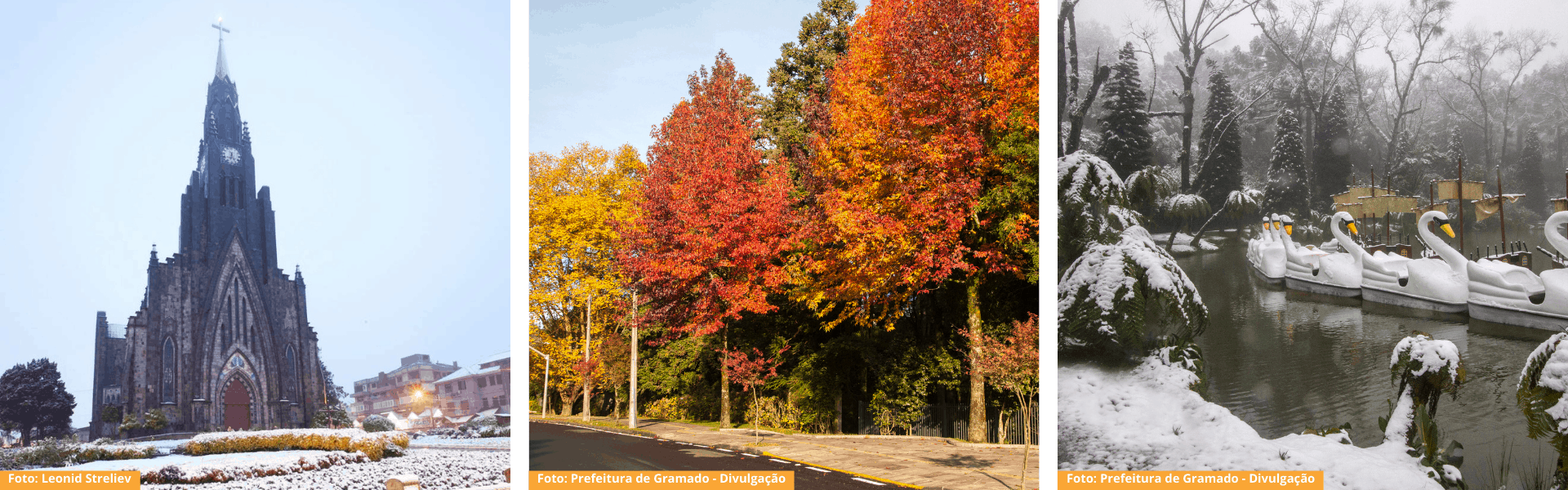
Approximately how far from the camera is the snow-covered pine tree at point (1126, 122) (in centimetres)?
566

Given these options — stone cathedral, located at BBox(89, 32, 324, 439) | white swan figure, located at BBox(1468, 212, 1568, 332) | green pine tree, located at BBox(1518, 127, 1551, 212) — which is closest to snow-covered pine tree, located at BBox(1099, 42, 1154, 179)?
white swan figure, located at BBox(1468, 212, 1568, 332)

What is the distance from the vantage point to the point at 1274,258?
5566mm

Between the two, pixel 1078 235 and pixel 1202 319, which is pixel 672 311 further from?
pixel 1202 319

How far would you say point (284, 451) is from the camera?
6980 millimetres

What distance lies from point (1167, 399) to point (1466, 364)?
6.23 feet

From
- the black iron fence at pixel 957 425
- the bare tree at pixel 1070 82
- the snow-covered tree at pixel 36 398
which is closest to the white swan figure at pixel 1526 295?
the bare tree at pixel 1070 82

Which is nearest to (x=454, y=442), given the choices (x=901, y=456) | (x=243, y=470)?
(x=243, y=470)

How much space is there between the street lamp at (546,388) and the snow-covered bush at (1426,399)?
691 cm

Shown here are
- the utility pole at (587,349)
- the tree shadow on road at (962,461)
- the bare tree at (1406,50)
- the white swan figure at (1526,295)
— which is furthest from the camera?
the utility pole at (587,349)

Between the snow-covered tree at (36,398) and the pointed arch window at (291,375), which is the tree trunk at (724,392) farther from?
the snow-covered tree at (36,398)

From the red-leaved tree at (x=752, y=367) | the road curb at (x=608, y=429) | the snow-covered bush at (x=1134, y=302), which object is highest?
the snow-covered bush at (x=1134, y=302)

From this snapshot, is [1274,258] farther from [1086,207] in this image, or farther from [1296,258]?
[1086,207]

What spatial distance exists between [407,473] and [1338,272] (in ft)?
24.3

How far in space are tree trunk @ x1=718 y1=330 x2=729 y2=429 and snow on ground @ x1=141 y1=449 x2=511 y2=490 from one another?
2.08m
